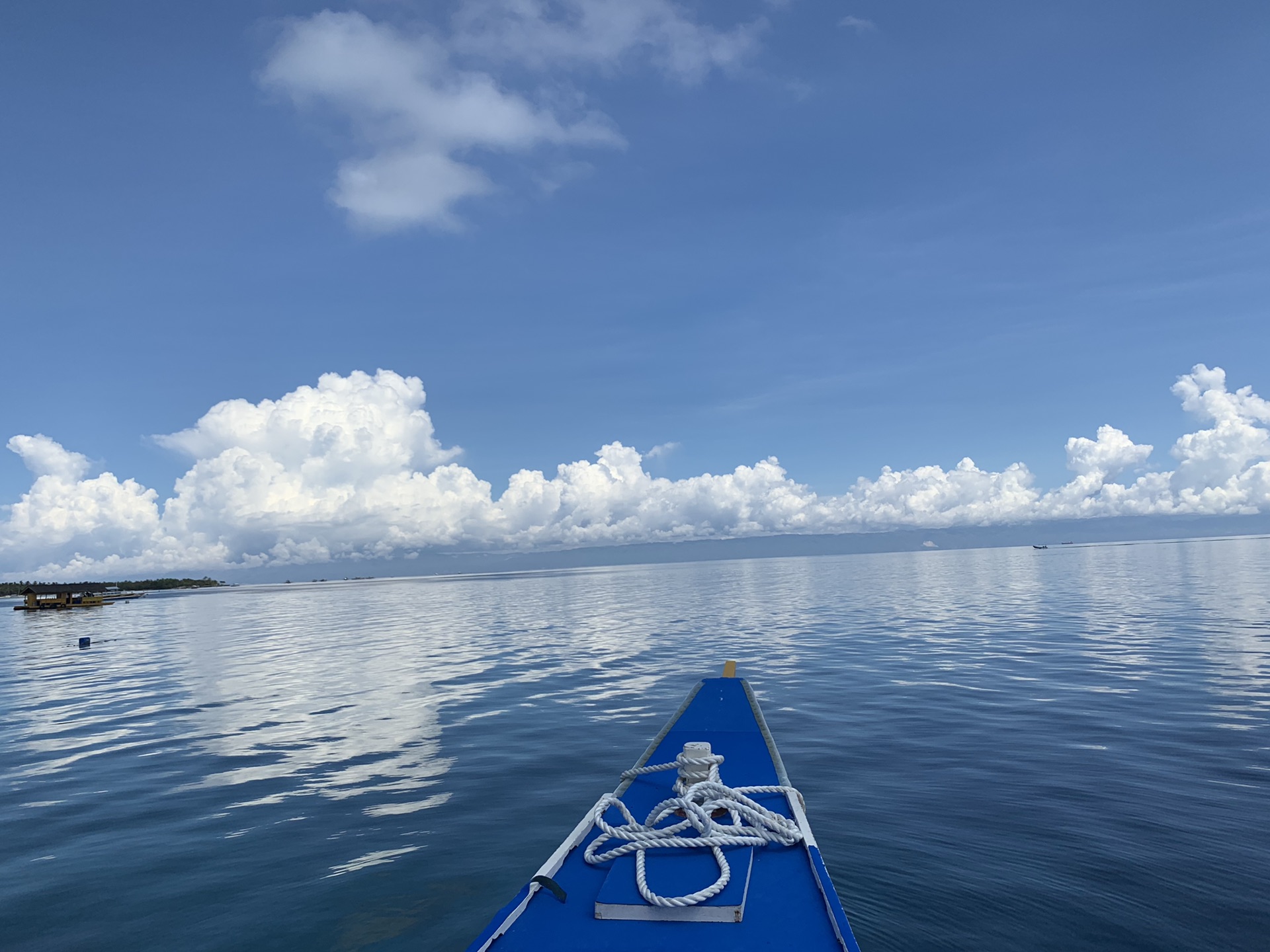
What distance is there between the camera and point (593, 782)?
11.0 metres

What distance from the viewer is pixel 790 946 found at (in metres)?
4.58

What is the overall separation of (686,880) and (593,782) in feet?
19.8

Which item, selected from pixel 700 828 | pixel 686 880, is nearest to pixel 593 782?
pixel 700 828

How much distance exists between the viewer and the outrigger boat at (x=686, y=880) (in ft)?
15.5

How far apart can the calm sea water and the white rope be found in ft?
4.87

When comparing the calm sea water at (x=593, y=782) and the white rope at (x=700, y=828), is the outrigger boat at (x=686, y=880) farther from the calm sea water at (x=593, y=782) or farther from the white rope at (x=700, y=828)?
the calm sea water at (x=593, y=782)

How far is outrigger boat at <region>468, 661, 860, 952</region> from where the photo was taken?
15.5ft

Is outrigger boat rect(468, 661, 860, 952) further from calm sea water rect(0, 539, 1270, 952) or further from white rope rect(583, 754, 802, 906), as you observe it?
calm sea water rect(0, 539, 1270, 952)

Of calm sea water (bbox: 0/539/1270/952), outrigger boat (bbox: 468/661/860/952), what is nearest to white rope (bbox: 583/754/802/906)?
outrigger boat (bbox: 468/661/860/952)

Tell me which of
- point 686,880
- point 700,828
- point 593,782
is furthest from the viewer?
point 593,782

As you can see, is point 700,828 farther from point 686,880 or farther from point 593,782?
point 593,782

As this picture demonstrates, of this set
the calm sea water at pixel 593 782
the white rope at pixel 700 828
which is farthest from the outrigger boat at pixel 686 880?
the calm sea water at pixel 593 782

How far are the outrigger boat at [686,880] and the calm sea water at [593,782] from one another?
1.48 m

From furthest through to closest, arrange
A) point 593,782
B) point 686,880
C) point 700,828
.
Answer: point 593,782 → point 700,828 → point 686,880
